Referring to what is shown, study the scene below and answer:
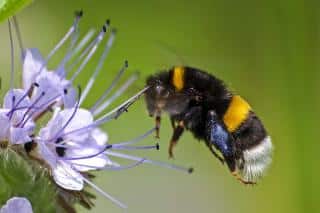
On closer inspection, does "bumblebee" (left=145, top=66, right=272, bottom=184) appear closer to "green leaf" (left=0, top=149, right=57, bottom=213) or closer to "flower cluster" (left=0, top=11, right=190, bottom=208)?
"flower cluster" (left=0, top=11, right=190, bottom=208)

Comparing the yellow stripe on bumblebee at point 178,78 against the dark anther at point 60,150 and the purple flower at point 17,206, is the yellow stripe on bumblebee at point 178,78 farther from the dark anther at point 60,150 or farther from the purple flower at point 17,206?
the purple flower at point 17,206

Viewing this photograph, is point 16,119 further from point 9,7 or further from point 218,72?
point 218,72

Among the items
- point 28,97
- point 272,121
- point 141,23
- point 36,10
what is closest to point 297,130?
point 272,121

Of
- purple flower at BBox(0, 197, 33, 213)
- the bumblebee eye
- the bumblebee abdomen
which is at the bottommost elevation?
purple flower at BBox(0, 197, 33, 213)

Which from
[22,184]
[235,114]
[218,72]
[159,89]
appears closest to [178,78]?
[159,89]

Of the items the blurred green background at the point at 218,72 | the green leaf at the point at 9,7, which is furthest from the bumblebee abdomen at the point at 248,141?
the blurred green background at the point at 218,72

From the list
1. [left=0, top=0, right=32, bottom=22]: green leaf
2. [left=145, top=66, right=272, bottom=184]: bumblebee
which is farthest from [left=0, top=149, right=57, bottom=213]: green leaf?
[left=145, top=66, right=272, bottom=184]: bumblebee
